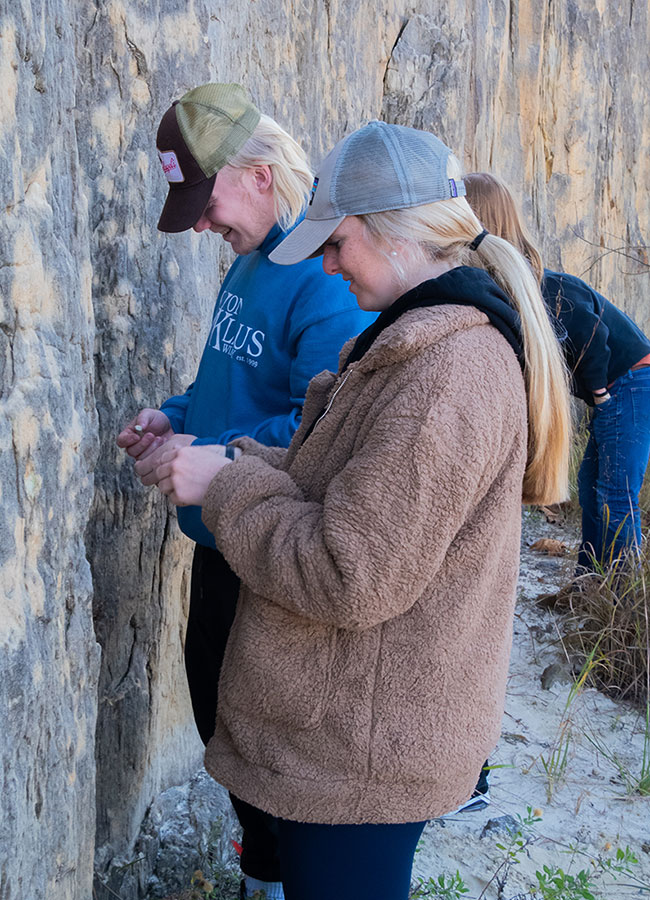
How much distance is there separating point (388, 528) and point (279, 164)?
44.4 inches

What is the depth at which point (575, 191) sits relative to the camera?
8.00 meters

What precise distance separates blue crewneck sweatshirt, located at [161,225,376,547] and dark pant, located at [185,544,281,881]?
0.36 ft

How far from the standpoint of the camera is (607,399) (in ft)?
12.4

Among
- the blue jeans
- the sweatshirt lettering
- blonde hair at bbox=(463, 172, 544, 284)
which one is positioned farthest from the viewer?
the blue jeans

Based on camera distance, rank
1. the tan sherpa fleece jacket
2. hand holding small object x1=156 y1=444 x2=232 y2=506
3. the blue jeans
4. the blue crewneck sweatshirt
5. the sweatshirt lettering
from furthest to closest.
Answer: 1. the blue jeans
2. the sweatshirt lettering
3. the blue crewneck sweatshirt
4. hand holding small object x1=156 y1=444 x2=232 y2=506
5. the tan sherpa fleece jacket

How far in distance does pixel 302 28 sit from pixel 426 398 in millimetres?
3187


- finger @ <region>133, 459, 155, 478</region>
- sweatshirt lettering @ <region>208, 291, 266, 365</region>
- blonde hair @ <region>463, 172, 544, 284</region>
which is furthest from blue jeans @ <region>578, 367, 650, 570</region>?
finger @ <region>133, 459, 155, 478</region>

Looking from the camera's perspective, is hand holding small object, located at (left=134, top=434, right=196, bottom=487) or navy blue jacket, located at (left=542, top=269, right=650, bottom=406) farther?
navy blue jacket, located at (left=542, top=269, right=650, bottom=406)

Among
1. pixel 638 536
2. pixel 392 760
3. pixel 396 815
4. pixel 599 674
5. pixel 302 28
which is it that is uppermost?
pixel 302 28

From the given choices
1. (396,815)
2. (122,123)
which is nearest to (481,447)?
(396,815)

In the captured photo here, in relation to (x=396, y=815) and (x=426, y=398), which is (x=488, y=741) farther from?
(x=426, y=398)

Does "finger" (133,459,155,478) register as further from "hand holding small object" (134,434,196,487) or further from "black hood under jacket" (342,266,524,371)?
"black hood under jacket" (342,266,524,371)

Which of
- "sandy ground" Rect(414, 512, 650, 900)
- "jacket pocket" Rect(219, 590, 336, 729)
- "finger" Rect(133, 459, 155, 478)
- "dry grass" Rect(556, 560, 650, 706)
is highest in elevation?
"finger" Rect(133, 459, 155, 478)

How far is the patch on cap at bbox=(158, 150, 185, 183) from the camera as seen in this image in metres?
2.11
